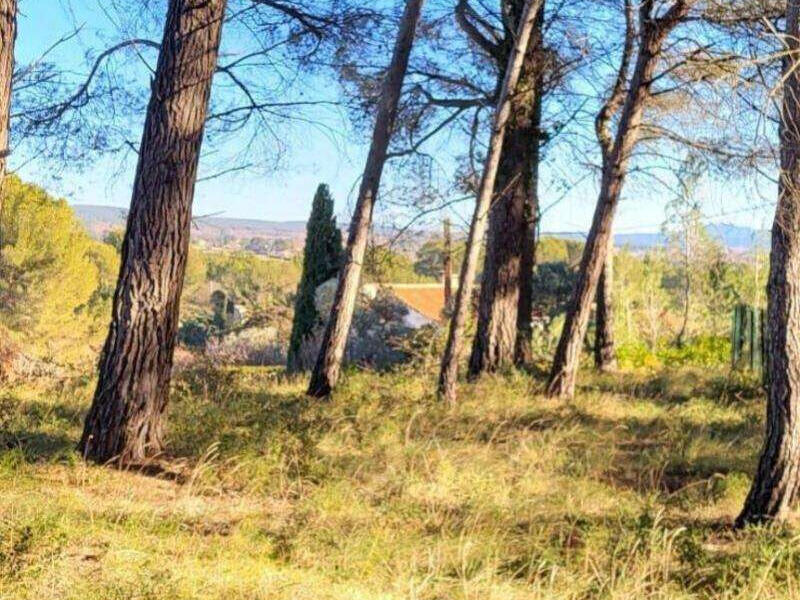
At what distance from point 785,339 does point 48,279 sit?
27564 millimetres

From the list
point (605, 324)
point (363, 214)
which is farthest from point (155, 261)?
point (605, 324)

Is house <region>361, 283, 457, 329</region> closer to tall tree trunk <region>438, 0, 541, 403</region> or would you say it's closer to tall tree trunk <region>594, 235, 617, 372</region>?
tall tree trunk <region>594, 235, 617, 372</region>

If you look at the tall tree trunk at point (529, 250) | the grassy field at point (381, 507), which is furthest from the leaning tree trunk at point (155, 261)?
the tall tree trunk at point (529, 250)

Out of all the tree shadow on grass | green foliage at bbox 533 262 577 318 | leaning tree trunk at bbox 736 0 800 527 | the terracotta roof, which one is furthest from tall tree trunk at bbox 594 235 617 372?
the tree shadow on grass

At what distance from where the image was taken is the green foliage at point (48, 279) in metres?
26.4

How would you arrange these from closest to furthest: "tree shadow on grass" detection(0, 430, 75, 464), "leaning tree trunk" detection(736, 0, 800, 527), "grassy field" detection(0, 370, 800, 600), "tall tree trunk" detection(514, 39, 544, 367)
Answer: "grassy field" detection(0, 370, 800, 600)
"leaning tree trunk" detection(736, 0, 800, 527)
"tree shadow on grass" detection(0, 430, 75, 464)
"tall tree trunk" detection(514, 39, 544, 367)

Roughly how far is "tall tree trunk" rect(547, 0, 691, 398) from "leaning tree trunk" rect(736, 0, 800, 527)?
12.9ft

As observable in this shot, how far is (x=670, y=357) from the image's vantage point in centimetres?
1515

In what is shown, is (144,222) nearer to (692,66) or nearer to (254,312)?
(692,66)

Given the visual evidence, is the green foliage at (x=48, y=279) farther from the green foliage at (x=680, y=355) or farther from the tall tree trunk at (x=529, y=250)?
the green foliage at (x=680, y=355)

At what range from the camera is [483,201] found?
821 centimetres

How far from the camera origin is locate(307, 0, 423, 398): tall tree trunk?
28.2ft

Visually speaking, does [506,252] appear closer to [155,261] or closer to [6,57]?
[155,261]

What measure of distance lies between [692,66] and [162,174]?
18.6ft
